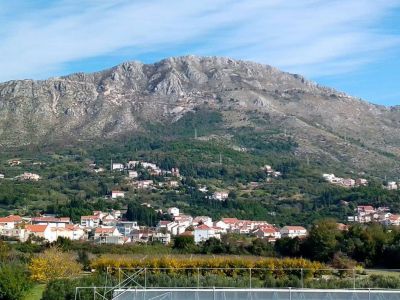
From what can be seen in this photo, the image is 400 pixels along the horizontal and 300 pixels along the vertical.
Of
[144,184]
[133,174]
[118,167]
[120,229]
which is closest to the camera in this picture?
[120,229]

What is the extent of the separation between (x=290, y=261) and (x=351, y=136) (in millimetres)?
95309

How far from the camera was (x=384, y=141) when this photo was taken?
123 m

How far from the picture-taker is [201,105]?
132 metres

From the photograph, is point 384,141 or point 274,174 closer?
point 274,174

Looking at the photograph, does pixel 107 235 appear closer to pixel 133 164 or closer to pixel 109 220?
pixel 109 220

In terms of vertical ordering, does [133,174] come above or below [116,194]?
above

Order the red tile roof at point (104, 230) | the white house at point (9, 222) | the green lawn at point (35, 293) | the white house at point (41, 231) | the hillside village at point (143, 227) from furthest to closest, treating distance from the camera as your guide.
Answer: the red tile roof at point (104, 230), the white house at point (9, 222), the hillside village at point (143, 227), the white house at point (41, 231), the green lawn at point (35, 293)

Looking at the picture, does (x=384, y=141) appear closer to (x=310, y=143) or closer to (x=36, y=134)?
(x=310, y=143)

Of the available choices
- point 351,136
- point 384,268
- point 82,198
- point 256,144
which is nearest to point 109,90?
point 256,144

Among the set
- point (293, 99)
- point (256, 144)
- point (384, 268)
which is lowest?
point (384, 268)

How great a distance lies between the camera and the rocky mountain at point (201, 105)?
111 meters

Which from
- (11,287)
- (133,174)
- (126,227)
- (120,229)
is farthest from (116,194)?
(11,287)

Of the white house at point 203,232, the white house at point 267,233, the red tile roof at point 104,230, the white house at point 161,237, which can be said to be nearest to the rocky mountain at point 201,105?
the white house at point 267,233

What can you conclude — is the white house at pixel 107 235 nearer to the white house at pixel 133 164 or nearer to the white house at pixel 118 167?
the white house at pixel 118 167
